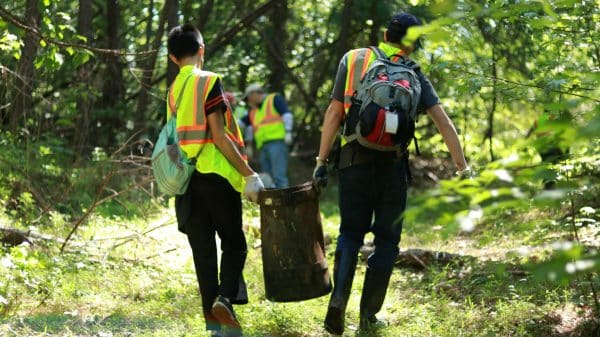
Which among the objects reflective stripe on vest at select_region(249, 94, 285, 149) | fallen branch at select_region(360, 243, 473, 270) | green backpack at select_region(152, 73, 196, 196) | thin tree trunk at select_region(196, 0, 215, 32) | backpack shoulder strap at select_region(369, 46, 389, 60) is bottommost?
fallen branch at select_region(360, 243, 473, 270)

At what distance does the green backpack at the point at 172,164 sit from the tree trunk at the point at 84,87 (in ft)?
18.1

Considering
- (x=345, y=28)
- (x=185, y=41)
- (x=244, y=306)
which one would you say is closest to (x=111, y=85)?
(x=345, y=28)

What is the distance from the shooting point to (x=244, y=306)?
6094 mm

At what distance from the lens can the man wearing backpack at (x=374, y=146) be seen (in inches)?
191

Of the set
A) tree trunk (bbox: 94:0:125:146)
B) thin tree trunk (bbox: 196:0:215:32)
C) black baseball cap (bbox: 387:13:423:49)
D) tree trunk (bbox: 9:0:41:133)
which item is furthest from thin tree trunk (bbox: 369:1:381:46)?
black baseball cap (bbox: 387:13:423:49)

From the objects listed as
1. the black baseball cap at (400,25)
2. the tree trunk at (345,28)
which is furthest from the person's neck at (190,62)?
the tree trunk at (345,28)

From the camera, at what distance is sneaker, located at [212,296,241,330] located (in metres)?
4.96

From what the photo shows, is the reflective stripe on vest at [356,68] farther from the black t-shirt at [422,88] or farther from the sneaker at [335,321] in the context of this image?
the sneaker at [335,321]

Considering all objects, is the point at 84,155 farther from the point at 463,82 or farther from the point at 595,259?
the point at 595,259

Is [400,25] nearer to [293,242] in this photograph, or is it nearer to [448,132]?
[448,132]

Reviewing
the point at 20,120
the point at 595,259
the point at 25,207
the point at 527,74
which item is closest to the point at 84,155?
the point at 20,120

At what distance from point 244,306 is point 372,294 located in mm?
1182

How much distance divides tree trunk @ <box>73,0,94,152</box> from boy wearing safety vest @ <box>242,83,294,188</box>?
2828mm

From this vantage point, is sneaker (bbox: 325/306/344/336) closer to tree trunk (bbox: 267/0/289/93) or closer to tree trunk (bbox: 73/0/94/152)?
tree trunk (bbox: 73/0/94/152)
